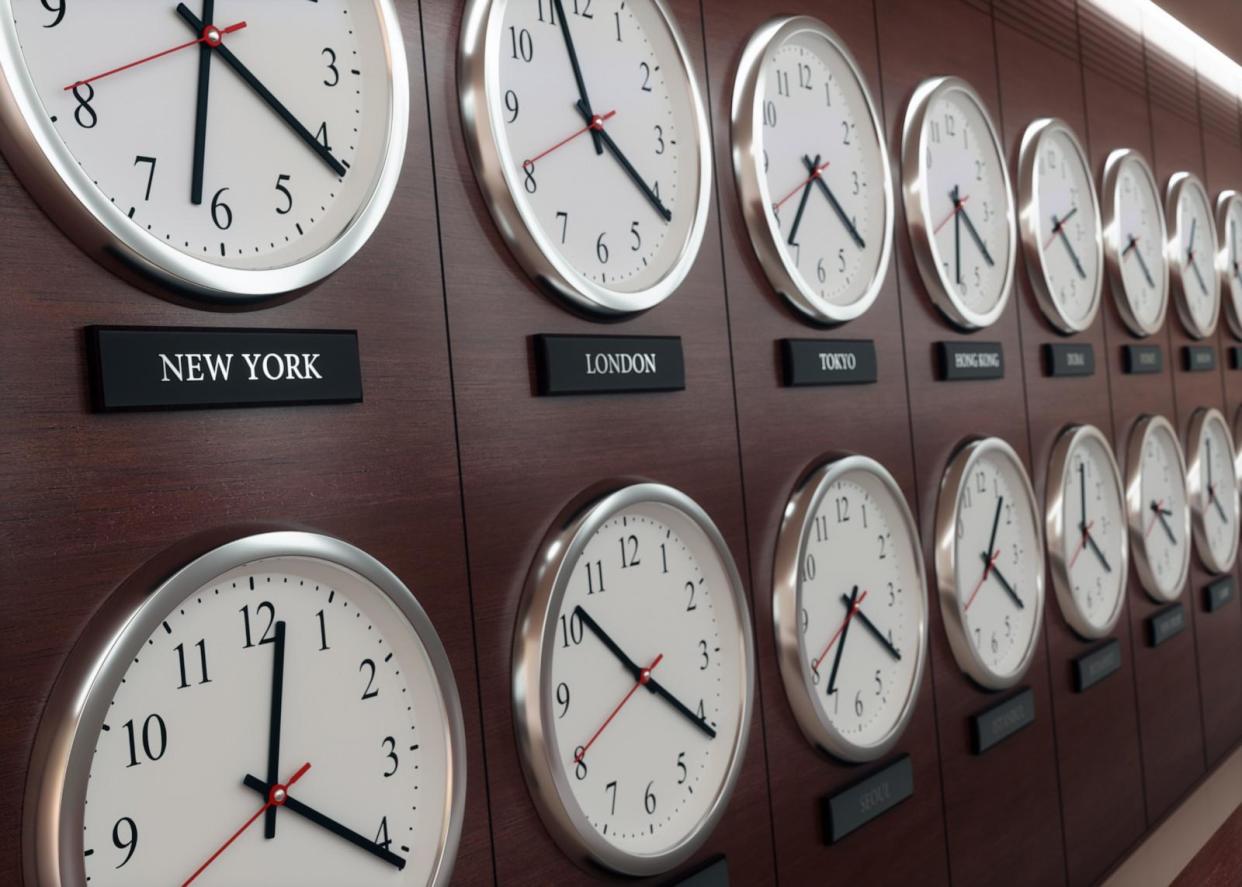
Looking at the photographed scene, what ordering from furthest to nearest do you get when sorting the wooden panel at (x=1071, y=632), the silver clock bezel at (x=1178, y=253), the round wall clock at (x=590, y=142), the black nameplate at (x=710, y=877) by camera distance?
1. the silver clock bezel at (x=1178, y=253)
2. the wooden panel at (x=1071, y=632)
3. the black nameplate at (x=710, y=877)
4. the round wall clock at (x=590, y=142)

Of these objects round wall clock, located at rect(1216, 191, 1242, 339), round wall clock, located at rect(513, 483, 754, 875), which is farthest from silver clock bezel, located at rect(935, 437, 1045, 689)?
round wall clock, located at rect(1216, 191, 1242, 339)

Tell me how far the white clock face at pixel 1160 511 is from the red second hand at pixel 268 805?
8.87ft

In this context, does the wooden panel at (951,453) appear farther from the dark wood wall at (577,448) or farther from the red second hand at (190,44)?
the red second hand at (190,44)

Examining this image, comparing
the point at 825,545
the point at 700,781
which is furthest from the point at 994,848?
the point at 700,781

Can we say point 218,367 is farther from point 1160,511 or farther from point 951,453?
point 1160,511

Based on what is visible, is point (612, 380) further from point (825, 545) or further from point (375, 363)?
point (825, 545)

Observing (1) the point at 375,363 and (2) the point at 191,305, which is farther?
(1) the point at 375,363

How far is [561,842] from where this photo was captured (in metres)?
1.44

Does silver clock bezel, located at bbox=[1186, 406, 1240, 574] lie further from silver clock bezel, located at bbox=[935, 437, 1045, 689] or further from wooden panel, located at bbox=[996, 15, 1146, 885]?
silver clock bezel, located at bbox=[935, 437, 1045, 689]

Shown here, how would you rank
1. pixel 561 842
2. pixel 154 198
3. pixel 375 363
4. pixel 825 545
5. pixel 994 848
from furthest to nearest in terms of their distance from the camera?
pixel 994 848 < pixel 825 545 < pixel 561 842 < pixel 375 363 < pixel 154 198

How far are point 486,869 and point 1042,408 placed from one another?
1.95m

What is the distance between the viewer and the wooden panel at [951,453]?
2.26m

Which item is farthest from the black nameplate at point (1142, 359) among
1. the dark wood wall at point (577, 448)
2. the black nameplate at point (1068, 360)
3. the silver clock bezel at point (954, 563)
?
the silver clock bezel at point (954, 563)

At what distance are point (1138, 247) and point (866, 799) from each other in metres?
2.17
